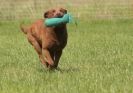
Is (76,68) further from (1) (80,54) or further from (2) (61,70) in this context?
(1) (80,54)

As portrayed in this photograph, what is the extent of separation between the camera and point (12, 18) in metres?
22.4

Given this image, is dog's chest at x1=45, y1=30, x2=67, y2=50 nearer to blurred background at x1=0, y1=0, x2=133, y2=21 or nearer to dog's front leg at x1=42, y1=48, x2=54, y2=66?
dog's front leg at x1=42, y1=48, x2=54, y2=66

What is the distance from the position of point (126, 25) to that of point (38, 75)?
12.6 metres

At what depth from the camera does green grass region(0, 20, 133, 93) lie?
23.2 feet

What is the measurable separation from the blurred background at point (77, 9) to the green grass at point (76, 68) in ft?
19.9

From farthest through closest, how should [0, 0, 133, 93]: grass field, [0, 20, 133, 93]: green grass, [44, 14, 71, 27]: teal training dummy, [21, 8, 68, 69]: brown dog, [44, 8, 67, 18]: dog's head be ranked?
[21, 8, 68, 69]: brown dog → [44, 8, 67, 18]: dog's head → [44, 14, 71, 27]: teal training dummy → [0, 0, 133, 93]: grass field → [0, 20, 133, 93]: green grass

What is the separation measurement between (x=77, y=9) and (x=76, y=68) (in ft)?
43.6

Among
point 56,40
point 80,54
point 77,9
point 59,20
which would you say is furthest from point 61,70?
point 77,9

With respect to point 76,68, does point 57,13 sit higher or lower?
higher

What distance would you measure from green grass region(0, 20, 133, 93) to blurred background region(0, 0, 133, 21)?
6056 mm

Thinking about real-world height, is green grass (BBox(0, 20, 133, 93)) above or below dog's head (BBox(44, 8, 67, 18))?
below

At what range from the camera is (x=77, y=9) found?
2242 cm

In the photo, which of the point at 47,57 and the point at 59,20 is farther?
the point at 47,57

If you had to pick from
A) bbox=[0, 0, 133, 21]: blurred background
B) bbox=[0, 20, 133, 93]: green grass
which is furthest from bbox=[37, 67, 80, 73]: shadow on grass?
bbox=[0, 0, 133, 21]: blurred background
